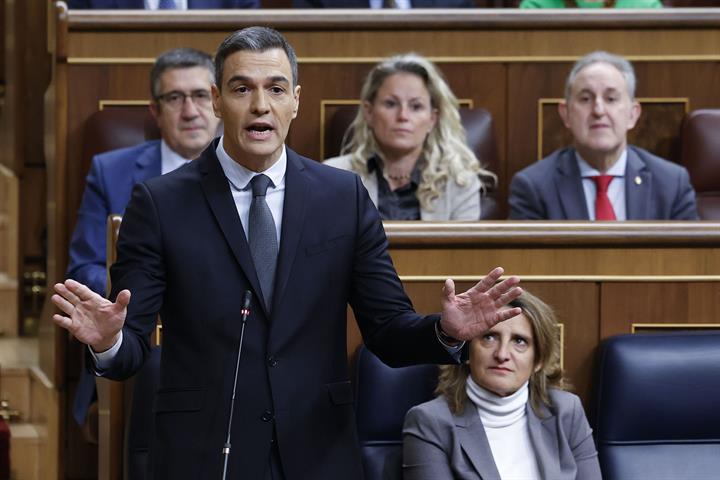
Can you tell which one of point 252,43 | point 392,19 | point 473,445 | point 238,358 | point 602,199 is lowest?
point 473,445

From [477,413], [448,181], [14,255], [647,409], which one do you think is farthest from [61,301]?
[14,255]

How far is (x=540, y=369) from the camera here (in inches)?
47.6

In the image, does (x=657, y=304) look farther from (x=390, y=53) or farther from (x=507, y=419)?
(x=390, y=53)

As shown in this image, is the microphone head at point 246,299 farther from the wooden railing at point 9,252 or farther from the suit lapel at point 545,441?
the wooden railing at point 9,252

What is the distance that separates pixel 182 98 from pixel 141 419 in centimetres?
54

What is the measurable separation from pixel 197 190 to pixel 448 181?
2.51ft

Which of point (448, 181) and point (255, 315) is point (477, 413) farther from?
point (448, 181)

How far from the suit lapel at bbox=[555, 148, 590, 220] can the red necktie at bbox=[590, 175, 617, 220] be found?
0.02 metres

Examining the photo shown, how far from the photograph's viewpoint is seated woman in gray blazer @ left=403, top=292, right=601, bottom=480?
3.80 feet

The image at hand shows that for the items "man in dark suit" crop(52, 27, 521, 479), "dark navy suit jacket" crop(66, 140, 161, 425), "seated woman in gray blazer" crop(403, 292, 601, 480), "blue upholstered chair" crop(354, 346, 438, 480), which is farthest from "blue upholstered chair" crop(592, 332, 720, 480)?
"dark navy suit jacket" crop(66, 140, 161, 425)

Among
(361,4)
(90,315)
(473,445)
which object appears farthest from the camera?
(361,4)

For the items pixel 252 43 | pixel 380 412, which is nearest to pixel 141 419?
pixel 380 412

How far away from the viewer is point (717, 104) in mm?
1833

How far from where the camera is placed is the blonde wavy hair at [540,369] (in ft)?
3.91
